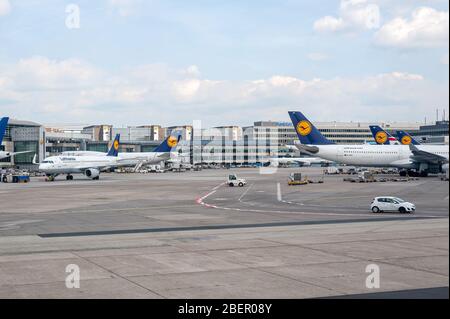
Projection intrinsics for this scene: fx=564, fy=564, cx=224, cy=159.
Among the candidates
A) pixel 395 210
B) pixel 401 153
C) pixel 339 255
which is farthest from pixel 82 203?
pixel 401 153

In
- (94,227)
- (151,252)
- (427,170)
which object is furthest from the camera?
(427,170)

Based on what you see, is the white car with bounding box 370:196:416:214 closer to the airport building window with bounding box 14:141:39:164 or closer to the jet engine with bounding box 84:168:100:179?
the jet engine with bounding box 84:168:100:179

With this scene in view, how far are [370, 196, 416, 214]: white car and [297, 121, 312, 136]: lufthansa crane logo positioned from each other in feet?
212

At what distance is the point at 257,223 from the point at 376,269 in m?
17.6

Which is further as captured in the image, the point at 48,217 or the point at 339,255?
the point at 48,217

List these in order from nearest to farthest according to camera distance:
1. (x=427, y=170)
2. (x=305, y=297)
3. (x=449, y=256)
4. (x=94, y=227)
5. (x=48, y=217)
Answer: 1. (x=449, y=256)
2. (x=305, y=297)
3. (x=94, y=227)
4. (x=48, y=217)
5. (x=427, y=170)

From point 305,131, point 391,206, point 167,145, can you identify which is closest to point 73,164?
point 167,145

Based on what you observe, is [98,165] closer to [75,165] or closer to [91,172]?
[91,172]

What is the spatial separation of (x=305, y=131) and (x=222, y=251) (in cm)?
8651

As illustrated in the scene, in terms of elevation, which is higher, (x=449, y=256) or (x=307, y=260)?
(x=449, y=256)

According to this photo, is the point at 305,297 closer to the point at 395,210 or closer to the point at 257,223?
the point at 257,223

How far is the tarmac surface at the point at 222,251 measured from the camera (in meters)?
19.5

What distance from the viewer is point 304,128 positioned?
11162 cm

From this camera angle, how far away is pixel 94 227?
38219 millimetres
